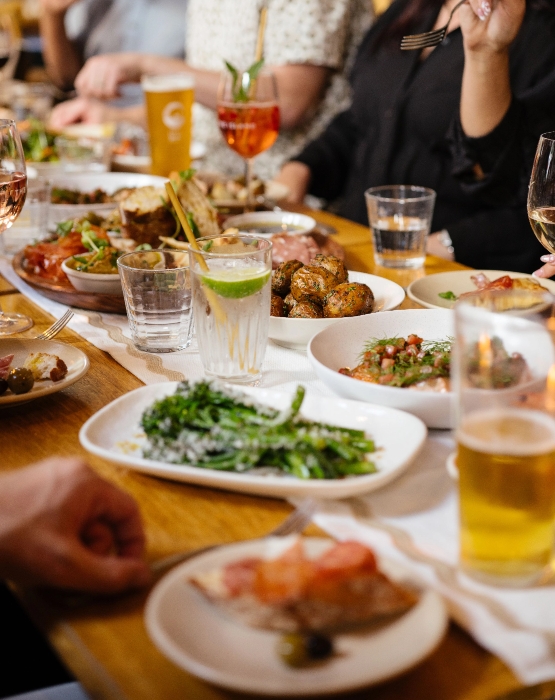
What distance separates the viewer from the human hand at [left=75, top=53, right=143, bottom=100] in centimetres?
308

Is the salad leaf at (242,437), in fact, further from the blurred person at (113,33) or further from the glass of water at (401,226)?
the blurred person at (113,33)

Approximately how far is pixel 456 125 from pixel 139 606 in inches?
73.3

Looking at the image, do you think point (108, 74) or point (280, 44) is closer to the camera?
point (108, 74)

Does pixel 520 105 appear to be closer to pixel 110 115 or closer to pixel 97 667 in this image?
pixel 110 115

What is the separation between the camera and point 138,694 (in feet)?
2.17

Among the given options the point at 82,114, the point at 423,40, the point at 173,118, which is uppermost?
the point at 423,40

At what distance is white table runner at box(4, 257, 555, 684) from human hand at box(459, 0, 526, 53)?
1023 millimetres

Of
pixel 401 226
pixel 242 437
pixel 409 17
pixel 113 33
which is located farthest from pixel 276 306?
pixel 113 33

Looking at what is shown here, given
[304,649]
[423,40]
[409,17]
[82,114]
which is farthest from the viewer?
[82,114]

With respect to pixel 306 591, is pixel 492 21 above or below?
above

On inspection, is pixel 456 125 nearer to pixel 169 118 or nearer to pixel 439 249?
pixel 439 249

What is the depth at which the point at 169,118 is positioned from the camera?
242 cm

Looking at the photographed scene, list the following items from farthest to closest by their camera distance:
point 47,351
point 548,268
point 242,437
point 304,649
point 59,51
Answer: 1. point 59,51
2. point 548,268
3. point 47,351
4. point 242,437
5. point 304,649

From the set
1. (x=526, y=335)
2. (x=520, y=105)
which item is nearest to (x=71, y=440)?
(x=526, y=335)
